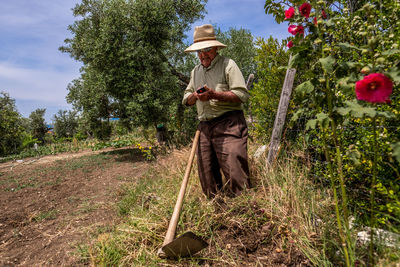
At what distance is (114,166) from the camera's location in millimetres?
6801

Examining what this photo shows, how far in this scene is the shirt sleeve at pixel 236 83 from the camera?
246cm

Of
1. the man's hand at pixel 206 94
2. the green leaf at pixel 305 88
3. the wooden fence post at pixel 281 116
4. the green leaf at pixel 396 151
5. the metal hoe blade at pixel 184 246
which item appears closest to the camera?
the green leaf at pixel 396 151

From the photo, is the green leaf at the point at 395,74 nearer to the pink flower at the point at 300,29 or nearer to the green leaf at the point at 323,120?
the green leaf at the point at 323,120

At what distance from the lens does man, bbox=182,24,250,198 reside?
2.50 metres

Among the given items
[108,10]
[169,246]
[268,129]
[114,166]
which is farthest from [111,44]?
[169,246]

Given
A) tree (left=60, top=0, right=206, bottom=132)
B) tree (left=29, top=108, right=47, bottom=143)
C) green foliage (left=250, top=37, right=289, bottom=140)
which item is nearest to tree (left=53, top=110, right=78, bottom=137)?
tree (left=29, top=108, right=47, bottom=143)

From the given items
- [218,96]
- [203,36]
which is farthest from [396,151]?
[203,36]

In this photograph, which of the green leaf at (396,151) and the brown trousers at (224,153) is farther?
the brown trousers at (224,153)

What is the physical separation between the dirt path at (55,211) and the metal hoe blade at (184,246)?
94 cm

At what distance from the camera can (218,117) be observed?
8.80 ft

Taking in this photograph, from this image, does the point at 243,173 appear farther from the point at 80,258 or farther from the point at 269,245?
the point at 80,258

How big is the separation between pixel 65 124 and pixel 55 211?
17.8 m

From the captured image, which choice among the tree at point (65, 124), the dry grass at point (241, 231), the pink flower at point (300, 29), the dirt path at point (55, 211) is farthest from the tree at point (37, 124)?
the pink flower at point (300, 29)

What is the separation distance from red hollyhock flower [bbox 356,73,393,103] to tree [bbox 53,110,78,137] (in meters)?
20.8
